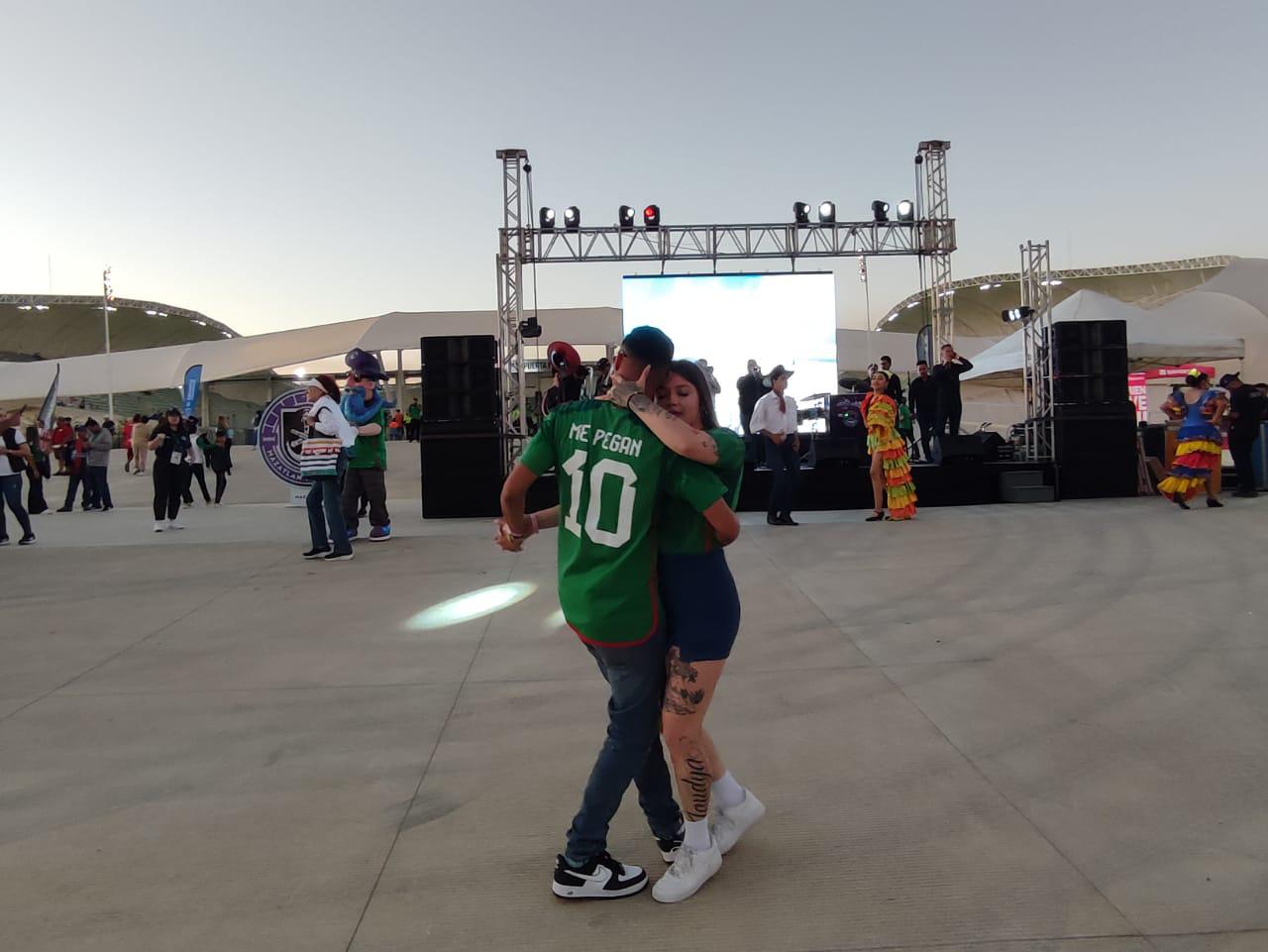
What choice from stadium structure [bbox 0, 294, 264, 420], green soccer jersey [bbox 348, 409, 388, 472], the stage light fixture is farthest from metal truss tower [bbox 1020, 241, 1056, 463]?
stadium structure [bbox 0, 294, 264, 420]

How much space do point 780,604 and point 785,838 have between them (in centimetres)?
325

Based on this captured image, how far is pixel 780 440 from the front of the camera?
31.0ft

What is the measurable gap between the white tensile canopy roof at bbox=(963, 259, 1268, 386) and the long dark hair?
1705cm

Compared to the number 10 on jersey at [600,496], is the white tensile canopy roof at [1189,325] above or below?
above

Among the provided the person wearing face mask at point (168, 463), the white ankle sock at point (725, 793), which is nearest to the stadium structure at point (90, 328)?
the person wearing face mask at point (168, 463)

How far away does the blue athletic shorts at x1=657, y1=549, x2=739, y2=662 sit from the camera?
2.23 metres

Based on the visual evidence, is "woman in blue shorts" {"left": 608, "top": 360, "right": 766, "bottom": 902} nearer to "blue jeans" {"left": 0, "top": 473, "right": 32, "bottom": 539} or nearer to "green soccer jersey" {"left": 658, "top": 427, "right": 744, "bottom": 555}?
"green soccer jersey" {"left": 658, "top": 427, "right": 744, "bottom": 555}

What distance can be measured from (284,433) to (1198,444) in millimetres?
10586

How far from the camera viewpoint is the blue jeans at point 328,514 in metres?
7.91

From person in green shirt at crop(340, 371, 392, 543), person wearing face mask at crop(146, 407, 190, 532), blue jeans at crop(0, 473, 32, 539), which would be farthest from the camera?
person wearing face mask at crop(146, 407, 190, 532)

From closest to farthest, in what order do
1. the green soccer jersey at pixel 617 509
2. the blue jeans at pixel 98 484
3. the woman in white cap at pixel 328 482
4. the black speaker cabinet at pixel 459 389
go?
the green soccer jersey at pixel 617 509, the woman in white cap at pixel 328 482, the black speaker cabinet at pixel 459 389, the blue jeans at pixel 98 484

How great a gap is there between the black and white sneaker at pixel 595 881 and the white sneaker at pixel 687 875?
0.08m

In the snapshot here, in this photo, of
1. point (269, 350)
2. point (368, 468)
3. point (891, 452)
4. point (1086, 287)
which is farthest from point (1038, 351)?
point (1086, 287)

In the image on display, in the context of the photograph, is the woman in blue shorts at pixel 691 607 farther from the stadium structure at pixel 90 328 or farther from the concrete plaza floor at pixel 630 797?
the stadium structure at pixel 90 328
